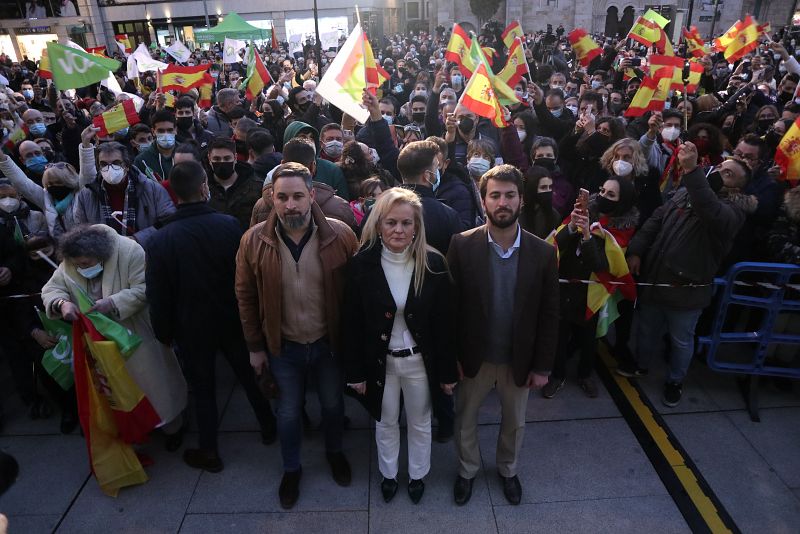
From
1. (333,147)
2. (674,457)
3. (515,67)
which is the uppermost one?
(515,67)

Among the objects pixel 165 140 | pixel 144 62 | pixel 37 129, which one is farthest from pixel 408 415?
pixel 144 62

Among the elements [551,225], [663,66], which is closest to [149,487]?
[551,225]

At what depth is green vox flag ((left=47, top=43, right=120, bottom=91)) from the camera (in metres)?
7.07

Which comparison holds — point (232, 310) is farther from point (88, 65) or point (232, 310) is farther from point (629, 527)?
point (88, 65)

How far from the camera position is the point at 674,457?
150 inches

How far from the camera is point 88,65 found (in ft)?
24.1

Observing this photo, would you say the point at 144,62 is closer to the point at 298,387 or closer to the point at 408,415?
the point at 298,387

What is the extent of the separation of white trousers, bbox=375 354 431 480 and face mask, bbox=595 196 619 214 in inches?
84.7

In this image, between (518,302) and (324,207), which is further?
(324,207)

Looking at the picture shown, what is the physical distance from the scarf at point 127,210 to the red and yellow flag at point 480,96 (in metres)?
3.29

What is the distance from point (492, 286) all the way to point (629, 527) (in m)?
1.72

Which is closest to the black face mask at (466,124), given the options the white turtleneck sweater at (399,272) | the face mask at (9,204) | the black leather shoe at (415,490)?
the white turtleneck sweater at (399,272)

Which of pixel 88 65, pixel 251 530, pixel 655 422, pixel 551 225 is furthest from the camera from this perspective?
pixel 88 65

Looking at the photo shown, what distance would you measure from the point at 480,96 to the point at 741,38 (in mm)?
7233
